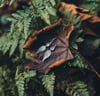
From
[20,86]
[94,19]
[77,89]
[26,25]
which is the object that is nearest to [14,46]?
[26,25]

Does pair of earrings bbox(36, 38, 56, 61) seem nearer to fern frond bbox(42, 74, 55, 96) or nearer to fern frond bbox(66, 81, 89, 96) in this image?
fern frond bbox(42, 74, 55, 96)

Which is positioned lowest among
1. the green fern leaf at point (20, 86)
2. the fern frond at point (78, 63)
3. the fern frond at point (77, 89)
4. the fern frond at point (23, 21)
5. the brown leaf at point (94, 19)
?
the fern frond at point (77, 89)

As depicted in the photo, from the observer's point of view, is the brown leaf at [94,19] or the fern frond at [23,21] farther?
the brown leaf at [94,19]

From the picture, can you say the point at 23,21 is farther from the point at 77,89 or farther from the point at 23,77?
the point at 77,89

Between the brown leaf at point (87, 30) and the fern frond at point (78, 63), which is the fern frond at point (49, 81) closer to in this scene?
the fern frond at point (78, 63)

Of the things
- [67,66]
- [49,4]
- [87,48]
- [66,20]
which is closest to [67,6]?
[66,20]

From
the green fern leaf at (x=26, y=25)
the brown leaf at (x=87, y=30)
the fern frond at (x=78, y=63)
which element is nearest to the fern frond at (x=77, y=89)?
the fern frond at (x=78, y=63)

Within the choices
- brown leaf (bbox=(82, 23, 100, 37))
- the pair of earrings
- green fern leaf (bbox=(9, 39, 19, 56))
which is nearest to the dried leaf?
the pair of earrings
